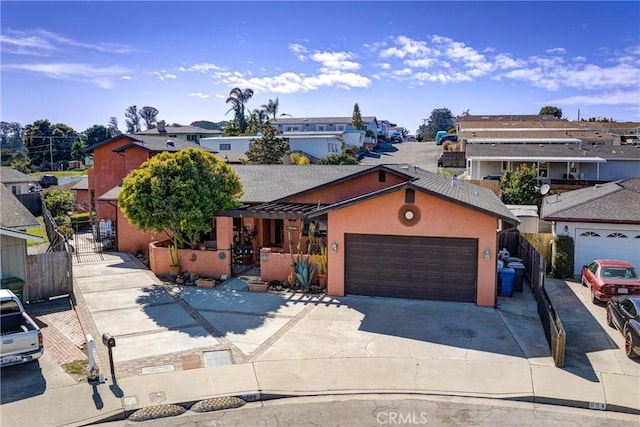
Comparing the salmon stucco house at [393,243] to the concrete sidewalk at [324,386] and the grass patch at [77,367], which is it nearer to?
the concrete sidewalk at [324,386]

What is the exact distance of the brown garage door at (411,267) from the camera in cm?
1667

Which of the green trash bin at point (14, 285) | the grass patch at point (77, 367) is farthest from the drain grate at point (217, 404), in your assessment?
the green trash bin at point (14, 285)

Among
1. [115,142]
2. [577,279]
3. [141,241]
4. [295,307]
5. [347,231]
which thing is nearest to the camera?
[295,307]

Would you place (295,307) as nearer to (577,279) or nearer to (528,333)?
(528,333)

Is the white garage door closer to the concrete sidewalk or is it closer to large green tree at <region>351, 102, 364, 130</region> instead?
the concrete sidewalk

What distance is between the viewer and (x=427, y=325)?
14648 mm

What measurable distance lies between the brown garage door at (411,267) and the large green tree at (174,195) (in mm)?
5901

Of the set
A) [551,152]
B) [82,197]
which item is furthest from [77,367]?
[551,152]

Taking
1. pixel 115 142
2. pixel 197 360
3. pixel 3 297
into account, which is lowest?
pixel 197 360

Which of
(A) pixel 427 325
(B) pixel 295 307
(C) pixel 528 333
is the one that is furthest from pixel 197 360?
(C) pixel 528 333

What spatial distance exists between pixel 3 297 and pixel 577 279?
773 inches

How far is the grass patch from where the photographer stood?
1156 cm

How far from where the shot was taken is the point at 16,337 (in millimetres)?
11219

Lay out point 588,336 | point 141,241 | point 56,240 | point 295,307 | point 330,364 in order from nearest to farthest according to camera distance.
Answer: point 330,364 < point 588,336 < point 295,307 < point 56,240 < point 141,241
